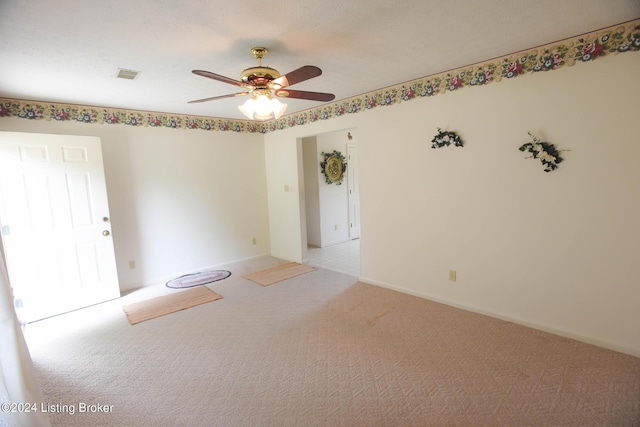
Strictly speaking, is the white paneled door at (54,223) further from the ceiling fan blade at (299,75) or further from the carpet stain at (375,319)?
the carpet stain at (375,319)

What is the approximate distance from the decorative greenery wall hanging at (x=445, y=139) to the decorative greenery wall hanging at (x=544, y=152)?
571mm

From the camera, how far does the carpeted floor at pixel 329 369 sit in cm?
184

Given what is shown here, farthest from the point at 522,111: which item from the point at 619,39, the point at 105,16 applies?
the point at 105,16

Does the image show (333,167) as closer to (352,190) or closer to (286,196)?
(352,190)

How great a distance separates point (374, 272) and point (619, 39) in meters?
3.01

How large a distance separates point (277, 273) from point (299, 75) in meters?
3.11

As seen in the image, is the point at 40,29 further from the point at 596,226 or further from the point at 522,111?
the point at 596,226

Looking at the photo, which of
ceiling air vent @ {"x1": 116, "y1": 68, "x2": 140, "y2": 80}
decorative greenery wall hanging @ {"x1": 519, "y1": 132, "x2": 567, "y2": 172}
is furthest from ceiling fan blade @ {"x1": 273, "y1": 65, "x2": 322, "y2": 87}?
decorative greenery wall hanging @ {"x1": 519, "y1": 132, "x2": 567, "y2": 172}

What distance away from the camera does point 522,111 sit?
2.61 metres

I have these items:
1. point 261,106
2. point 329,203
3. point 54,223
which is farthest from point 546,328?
point 54,223

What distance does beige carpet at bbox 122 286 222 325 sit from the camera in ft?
10.7

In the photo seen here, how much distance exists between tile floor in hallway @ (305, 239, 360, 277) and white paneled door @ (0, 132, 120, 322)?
2856 millimetres

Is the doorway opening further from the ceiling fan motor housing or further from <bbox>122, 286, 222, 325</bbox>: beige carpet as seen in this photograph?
the ceiling fan motor housing

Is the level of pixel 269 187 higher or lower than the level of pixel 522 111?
lower
